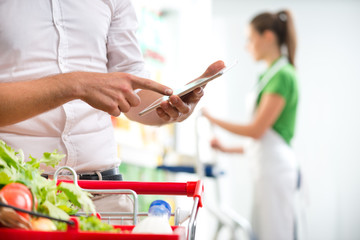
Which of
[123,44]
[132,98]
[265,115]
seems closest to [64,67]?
[123,44]

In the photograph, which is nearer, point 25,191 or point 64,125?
point 25,191

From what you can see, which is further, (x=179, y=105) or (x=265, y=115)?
(x=265, y=115)

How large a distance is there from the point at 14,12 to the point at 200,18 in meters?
4.21

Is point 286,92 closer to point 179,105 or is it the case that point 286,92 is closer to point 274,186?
point 274,186

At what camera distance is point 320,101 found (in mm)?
5809

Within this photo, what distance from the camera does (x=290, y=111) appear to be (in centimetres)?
340

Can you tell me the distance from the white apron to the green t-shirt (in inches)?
2.1

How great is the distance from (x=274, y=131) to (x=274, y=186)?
1.19 feet

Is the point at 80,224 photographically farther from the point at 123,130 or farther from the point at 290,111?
the point at 123,130

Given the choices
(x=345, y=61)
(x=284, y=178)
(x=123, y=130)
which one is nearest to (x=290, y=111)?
(x=284, y=178)

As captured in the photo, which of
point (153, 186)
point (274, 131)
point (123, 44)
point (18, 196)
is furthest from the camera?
point (274, 131)

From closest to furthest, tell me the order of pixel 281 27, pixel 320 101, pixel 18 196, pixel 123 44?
pixel 18 196 < pixel 123 44 < pixel 281 27 < pixel 320 101

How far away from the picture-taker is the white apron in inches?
134

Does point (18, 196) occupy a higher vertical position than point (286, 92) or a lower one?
higher
